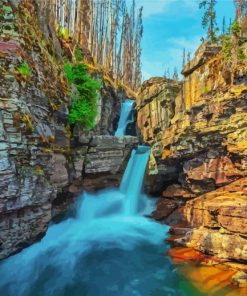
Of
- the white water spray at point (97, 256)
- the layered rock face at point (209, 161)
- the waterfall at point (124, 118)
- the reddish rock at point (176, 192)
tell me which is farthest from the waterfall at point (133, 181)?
the waterfall at point (124, 118)

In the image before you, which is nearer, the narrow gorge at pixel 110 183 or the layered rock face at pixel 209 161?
the narrow gorge at pixel 110 183

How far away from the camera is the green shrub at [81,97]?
13203 mm

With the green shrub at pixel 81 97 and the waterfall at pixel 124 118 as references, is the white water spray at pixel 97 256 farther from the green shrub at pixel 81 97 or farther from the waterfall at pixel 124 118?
the waterfall at pixel 124 118

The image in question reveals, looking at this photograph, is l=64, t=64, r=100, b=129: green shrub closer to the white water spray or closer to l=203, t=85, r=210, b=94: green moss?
the white water spray

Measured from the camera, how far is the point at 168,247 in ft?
37.4

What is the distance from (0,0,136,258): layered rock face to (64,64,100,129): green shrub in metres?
0.66

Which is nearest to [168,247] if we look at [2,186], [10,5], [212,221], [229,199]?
[212,221]

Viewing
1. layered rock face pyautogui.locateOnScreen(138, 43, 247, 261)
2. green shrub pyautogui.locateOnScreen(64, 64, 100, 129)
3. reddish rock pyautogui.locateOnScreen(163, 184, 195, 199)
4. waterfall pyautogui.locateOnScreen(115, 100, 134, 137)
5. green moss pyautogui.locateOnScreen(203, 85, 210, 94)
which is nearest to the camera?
layered rock face pyautogui.locateOnScreen(138, 43, 247, 261)

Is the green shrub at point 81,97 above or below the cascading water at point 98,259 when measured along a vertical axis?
above

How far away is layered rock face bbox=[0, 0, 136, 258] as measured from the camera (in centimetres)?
867

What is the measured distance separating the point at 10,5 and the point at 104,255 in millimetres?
8911

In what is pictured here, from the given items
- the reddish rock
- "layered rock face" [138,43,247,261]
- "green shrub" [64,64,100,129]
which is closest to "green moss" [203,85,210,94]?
"layered rock face" [138,43,247,261]

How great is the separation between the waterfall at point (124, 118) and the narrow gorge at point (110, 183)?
26.9 ft

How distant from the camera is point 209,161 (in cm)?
1319
